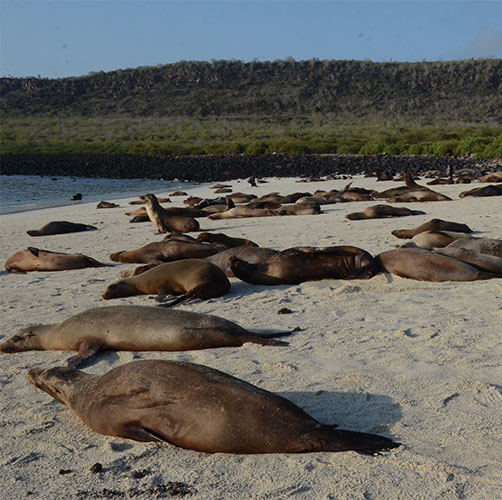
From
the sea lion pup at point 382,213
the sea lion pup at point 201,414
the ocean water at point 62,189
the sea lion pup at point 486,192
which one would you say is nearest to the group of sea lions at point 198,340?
the sea lion pup at point 201,414

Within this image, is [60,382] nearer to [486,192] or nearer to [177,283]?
[177,283]

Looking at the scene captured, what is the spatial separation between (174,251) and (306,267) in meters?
2.13

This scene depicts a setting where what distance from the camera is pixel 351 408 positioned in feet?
12.5

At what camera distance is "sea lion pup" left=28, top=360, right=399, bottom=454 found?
3.30 metres

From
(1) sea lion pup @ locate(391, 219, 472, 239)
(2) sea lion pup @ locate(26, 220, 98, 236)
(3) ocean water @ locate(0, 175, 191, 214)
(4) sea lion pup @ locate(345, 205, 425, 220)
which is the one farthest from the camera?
(3) ocean water @ locate(0, 175, 191, 214)

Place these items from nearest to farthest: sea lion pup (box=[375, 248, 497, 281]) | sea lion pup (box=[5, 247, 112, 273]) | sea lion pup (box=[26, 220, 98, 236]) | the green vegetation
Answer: sea lion pup (box=[375, 248, 497, 281]) → sea lion pup (box=[5, 247, 112, 273]) → sea lion pup (box=[26, 220, 98, 236]) → the green vegetation

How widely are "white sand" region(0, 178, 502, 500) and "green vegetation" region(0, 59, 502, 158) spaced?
1813 inches

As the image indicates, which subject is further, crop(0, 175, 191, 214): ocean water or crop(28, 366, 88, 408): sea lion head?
crop(0, 175, 191, 214): ocean water

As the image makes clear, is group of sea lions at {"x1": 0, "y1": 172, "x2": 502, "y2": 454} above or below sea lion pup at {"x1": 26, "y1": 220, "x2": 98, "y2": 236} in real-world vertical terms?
above

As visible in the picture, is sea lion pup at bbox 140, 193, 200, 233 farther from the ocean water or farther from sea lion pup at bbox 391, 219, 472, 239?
the ocean water

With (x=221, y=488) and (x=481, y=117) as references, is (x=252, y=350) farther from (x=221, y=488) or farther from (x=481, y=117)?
(x=481, y=117)

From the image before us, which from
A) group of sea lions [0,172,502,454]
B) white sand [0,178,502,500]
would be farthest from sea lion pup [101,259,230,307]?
white sand [0,178,502,500]

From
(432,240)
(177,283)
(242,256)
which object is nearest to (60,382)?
(177,283)

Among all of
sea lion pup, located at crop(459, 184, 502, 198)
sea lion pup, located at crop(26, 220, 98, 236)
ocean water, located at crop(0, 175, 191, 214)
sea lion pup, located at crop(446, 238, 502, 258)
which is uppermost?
sea lion pup, located at crop(446, 238, 502, 258)
